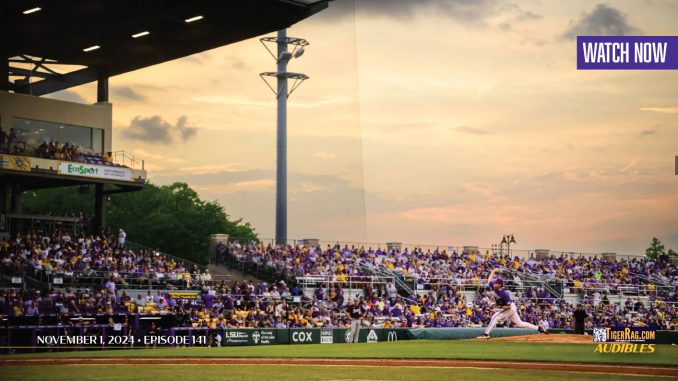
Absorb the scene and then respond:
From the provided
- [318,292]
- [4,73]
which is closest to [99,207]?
[4,73]

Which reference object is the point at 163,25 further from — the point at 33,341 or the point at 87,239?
the point at 33,341

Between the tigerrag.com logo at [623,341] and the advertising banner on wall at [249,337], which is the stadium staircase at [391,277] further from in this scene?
the tigerrag.com logo at [623,341]

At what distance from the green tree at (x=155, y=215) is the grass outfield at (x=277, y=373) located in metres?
61.4

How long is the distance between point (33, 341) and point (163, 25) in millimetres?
19608

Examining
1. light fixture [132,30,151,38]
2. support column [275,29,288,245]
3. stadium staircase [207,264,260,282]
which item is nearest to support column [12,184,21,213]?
light fixture [132,30,151,38]

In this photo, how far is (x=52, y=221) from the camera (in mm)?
47625

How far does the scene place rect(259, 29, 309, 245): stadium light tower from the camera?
49.7 m

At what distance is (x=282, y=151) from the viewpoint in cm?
4991

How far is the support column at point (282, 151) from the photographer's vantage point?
49.7 meters

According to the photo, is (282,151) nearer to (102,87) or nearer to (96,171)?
(96,171)

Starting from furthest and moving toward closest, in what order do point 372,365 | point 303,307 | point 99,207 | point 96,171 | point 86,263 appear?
point 99,207
point 96,171
point 303,307
point 86,263
point 372,365

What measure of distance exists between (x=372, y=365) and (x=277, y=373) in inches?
142

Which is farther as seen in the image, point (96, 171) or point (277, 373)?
point (96, 171)

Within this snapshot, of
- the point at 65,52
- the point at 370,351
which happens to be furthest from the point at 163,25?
the point at 370,351
